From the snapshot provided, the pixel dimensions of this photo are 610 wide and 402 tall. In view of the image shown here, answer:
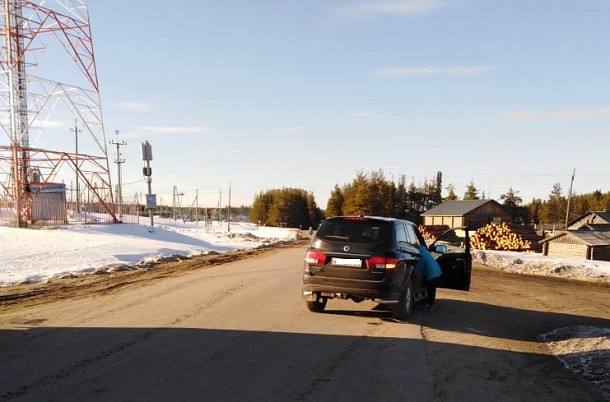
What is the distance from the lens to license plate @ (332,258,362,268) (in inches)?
302

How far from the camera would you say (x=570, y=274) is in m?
20.3

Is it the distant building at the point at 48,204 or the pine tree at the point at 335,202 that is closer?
the distant building at the point at 48,204

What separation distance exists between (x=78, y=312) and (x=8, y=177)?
74.5ft

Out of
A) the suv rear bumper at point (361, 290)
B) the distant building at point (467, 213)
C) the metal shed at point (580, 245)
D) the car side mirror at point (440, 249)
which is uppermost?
the car side mirror at point (440, 249)

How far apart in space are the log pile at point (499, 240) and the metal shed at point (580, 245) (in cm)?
264

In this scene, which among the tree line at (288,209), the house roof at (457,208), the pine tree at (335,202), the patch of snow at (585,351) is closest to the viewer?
the patch of snow at (585,351)

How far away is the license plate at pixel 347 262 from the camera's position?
7680 mm

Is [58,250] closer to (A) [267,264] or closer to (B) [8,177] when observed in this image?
(A) [267,264]

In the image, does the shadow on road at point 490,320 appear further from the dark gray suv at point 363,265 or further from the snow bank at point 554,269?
the snow bank at point 554,269

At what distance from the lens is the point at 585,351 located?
21.4 feet

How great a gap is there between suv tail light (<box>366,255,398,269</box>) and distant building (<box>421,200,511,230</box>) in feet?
171

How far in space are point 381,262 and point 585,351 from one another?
3205 millimetres

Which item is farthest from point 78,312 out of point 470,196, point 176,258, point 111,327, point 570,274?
point 470,196

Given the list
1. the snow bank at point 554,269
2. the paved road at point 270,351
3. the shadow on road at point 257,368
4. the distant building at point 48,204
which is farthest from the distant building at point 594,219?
the shadow on road at point 257,368
